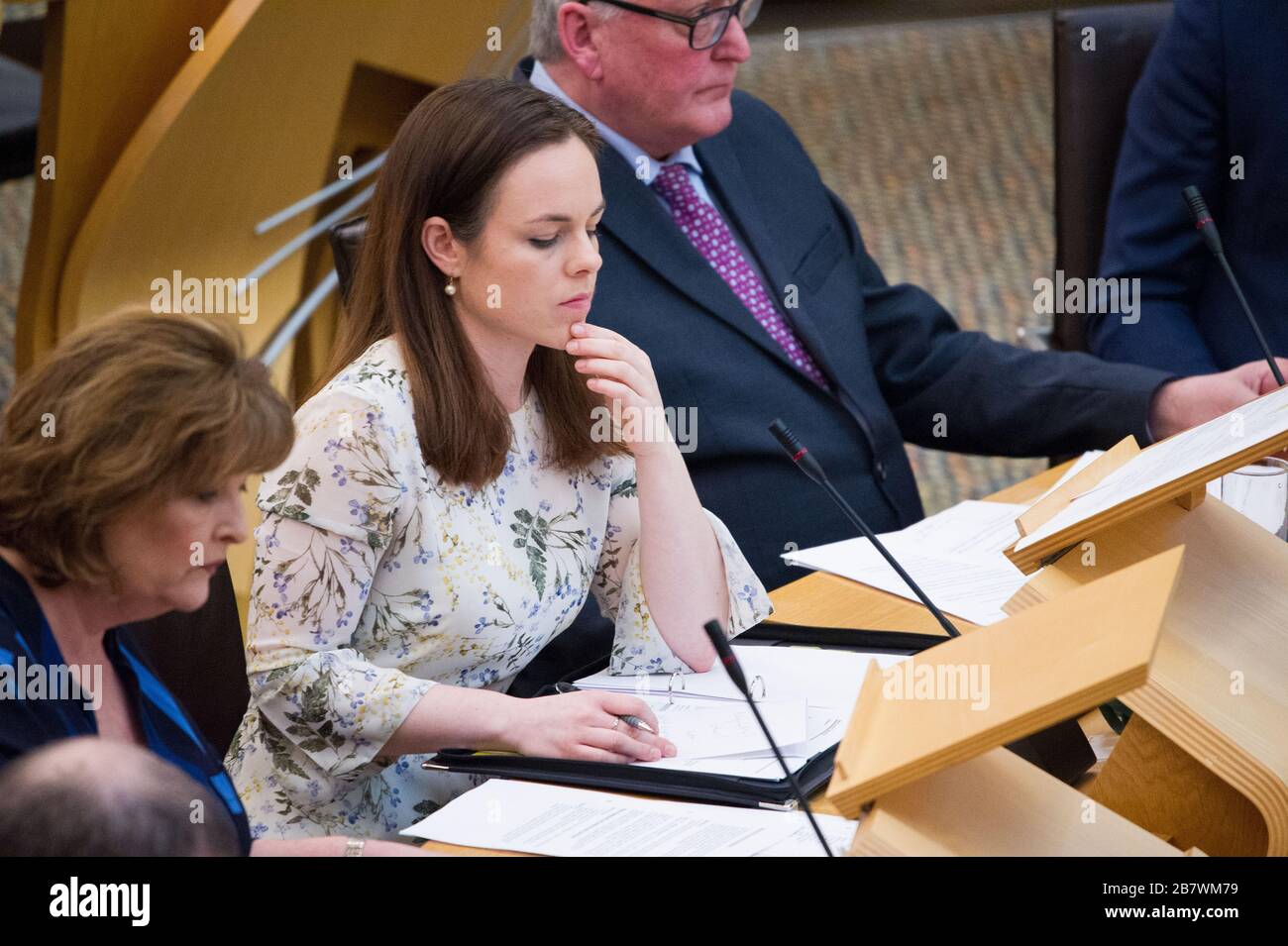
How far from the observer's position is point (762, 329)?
1952 millimetres

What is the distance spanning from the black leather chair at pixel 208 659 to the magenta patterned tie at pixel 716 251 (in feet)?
2.77

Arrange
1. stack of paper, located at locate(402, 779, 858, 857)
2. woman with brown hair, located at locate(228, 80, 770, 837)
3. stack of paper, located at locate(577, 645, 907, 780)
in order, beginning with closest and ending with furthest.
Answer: stack of paper, located at locate(402, 779, 858, 857) → stack of paper, located at locate(577, 645, 907, 780) → woman with brown hair, located at locate(228, 80, 770, 837)

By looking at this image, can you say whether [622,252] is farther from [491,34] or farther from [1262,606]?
[1262,606]

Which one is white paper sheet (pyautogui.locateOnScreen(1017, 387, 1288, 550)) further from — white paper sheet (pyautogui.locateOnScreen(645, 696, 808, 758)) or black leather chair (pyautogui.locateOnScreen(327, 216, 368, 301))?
black leather chair (pyautogui.locateOnScreen(327, 216, 368, 301))

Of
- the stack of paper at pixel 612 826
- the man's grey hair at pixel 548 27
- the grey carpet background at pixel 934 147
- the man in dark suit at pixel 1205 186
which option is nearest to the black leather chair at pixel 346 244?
the man's grey hair at pixel 548 27

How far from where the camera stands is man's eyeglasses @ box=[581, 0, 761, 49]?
1899 millimetres

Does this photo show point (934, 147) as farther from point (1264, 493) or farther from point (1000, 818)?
point (1000, 818)

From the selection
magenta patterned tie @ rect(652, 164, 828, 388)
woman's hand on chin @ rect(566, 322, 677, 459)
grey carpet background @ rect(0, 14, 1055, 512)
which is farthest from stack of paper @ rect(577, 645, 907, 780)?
grey carpet background @ rect(0, 14, 1055, 512)

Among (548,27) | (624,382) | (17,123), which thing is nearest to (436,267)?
(624,382)

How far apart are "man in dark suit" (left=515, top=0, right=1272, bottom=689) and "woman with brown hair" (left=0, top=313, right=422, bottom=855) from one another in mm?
916

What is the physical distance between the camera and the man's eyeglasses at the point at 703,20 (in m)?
1.90

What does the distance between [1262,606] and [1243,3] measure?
4.80 ft

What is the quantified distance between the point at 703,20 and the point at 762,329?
0.39m
